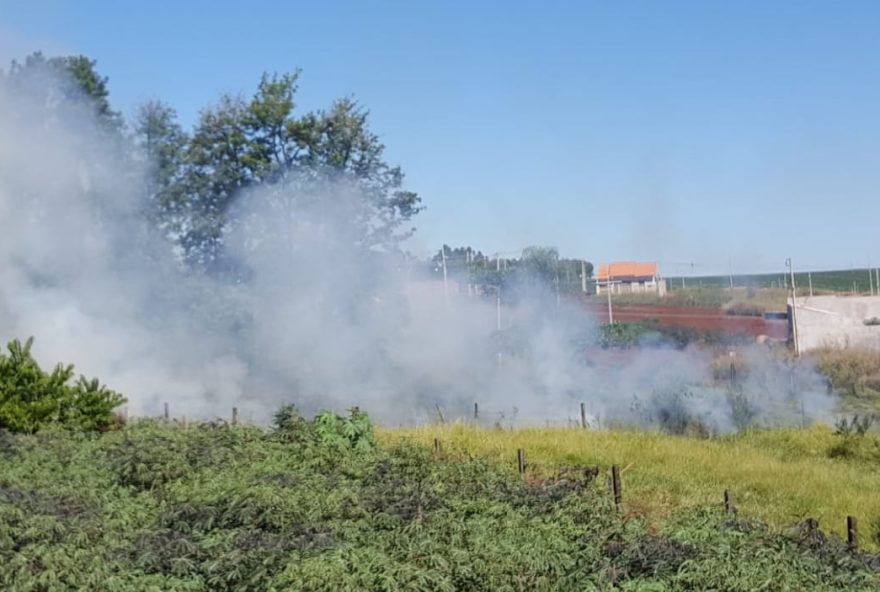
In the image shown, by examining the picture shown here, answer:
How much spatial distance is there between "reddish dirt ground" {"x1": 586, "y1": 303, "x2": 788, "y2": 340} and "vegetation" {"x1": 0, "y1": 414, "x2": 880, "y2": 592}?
14217 mm

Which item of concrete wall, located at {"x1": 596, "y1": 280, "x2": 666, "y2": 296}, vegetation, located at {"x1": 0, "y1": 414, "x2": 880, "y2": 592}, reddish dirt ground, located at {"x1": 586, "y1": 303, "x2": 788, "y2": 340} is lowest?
vegetation, located at {"x1": 0, "y1": 414, "x2": 880, "y2": 592}

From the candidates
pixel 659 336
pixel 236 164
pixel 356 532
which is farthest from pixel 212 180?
pixel 356 532

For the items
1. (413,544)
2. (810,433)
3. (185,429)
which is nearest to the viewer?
(413,544)

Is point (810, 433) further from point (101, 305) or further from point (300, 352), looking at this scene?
point (101, 305)

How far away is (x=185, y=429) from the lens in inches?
464

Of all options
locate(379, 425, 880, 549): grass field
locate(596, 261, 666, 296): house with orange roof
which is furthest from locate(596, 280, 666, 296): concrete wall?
locate(379, 425, 880, 549): grass field

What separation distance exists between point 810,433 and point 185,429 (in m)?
9.03

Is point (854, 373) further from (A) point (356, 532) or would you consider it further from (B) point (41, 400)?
(B) point (41, 400)

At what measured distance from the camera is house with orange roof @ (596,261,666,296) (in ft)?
89.4

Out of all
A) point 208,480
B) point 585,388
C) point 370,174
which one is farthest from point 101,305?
point 208,480

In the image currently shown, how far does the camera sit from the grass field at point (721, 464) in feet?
29.9

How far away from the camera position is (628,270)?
33344 millimetres

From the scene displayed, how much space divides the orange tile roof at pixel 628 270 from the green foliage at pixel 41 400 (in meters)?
19.5

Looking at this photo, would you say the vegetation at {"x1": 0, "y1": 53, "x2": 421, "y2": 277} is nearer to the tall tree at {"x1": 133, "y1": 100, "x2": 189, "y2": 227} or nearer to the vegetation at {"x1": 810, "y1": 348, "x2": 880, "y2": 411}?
the tall tree at {"x1": 133, "y1": 100, "x2": 189, "y2": 227}
